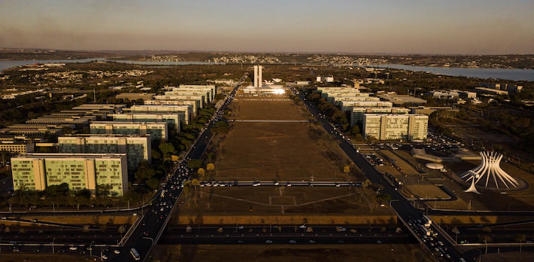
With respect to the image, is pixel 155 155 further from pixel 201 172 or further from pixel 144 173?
pixel 201 172

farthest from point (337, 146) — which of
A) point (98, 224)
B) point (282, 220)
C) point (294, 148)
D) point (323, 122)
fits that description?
point (98, 224)

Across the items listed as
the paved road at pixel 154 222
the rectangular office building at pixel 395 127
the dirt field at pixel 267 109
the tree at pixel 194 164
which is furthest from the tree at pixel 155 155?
the dirt field at pixel 267 109

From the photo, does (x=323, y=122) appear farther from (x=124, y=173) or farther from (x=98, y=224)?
(x=98, y=224)

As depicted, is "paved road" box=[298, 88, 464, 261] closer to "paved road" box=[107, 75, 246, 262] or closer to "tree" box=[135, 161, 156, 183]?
"paved road" box=[107, 75, 246, 262]

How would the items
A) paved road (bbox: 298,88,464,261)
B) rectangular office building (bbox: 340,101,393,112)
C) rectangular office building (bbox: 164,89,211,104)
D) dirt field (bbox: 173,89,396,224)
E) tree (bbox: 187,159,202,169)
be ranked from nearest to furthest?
paved road (bbox: 298,88,464,261) < dirt field (bbox: 173,89,396,224) < tree (bbox: 187,159,202,169) < rectangular office building (bbox: 340,101,393,112) < rectangular office building (bbox: 164,89,211,104)

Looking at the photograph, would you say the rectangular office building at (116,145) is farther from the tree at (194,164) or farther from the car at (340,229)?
the car at (340,229)

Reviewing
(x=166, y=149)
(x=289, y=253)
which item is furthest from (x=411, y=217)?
(x=166, y=149)

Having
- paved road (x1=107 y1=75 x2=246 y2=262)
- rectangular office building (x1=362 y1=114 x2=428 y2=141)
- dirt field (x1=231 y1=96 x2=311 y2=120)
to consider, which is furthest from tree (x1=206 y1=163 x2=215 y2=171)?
dirt field (x1=231 y1=96 x2=311 y2=120)
